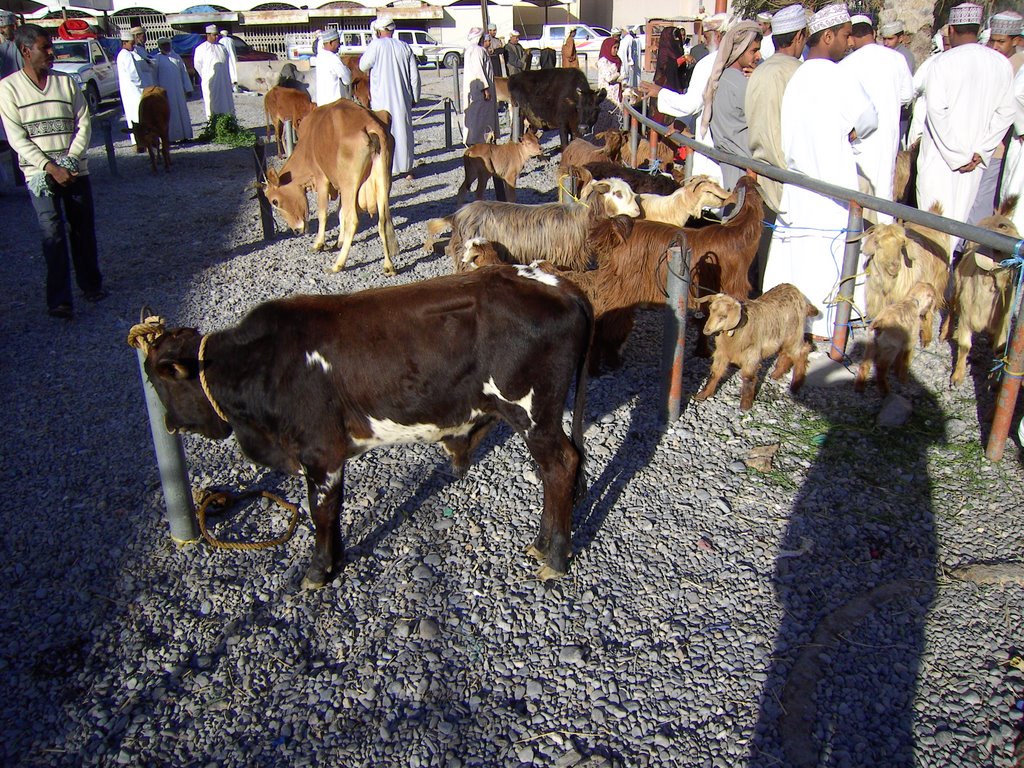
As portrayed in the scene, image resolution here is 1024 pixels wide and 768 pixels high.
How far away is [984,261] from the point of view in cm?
464

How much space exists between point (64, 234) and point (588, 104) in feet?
33.6

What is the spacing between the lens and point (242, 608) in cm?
317

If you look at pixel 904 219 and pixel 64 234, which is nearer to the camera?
pixel 904 219

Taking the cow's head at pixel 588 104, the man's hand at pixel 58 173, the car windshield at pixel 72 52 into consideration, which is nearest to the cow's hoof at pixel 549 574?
the man's hand at pixel 58 173

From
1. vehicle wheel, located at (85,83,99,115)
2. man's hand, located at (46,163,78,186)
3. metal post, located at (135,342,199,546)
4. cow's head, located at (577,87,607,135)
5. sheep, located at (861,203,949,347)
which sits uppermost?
vehicle wheel, located at (85,83,99,115)

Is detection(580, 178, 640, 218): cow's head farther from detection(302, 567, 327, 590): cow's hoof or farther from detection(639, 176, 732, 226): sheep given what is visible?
detection(302, 567, 327, 590): cow's hoof

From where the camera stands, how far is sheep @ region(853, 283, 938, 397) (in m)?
4.43

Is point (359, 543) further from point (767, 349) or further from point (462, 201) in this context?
point (462, 201)

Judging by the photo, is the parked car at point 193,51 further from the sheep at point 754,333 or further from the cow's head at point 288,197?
the sheep at point 754,333

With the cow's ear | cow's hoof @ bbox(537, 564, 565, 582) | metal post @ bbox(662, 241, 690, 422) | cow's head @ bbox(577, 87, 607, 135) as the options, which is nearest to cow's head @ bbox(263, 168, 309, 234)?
metal post @ bbox(662, 241, 690, 422)

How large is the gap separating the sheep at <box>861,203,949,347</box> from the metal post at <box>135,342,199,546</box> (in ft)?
13.9

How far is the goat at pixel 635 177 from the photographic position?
288 inches

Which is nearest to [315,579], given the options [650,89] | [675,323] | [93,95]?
[675,323]

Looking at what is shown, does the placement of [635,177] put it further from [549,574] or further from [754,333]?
[549,574]
